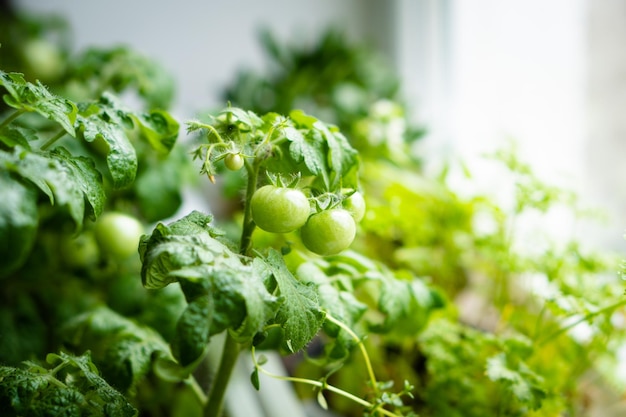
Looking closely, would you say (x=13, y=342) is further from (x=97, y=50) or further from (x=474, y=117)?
(x=474, y=117)

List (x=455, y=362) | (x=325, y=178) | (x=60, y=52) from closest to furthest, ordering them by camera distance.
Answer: (x=325, y=178) < (x=455, y=362) < (x=60, y=52)

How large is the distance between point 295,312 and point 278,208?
10 centimetres

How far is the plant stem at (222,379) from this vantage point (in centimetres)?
65

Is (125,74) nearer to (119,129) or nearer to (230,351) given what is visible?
(119,129)

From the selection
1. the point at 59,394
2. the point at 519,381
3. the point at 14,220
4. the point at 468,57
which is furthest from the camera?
the point at 468,57

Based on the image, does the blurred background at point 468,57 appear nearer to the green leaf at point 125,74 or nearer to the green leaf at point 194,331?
the green leaf at point 125,74

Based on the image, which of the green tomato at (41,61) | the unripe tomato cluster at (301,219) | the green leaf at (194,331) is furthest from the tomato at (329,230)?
the green tomato at (41,61)

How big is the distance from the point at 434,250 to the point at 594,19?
0.61 metres

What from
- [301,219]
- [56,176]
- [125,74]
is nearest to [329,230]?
[301,219]

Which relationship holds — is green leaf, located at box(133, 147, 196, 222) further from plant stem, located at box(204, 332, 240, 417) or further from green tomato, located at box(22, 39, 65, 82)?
green tomato, located at box(22, 39, 65, 82)

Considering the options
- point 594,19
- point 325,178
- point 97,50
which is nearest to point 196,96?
point 97,50

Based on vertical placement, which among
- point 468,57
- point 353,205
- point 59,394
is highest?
point 468,57

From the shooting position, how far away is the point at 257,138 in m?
0.59

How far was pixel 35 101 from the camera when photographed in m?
0.54
